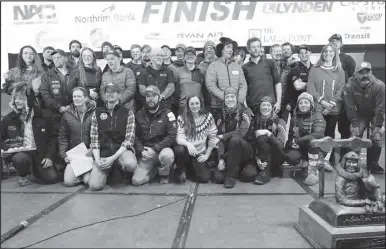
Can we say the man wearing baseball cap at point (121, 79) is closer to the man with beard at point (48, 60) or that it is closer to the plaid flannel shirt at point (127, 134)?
the plaid flannel shirt at point (127, 134)

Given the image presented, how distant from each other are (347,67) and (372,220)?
2.96 m

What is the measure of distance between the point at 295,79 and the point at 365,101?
36.5 inches

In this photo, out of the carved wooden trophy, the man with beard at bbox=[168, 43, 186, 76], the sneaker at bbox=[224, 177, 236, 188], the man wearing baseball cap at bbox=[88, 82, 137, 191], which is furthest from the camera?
the man with beard at bbox=[168, 43, 186, 76]

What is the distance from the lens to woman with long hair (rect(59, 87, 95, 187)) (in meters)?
3.85

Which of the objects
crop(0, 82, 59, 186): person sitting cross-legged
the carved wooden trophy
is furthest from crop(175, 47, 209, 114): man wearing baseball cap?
the carved wooden trophy

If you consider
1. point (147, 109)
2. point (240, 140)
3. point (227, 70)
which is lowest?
point (240, 140)

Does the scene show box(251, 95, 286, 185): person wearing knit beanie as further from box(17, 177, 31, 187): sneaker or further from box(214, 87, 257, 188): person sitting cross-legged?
box(17, 177, 31, 187): sneaker

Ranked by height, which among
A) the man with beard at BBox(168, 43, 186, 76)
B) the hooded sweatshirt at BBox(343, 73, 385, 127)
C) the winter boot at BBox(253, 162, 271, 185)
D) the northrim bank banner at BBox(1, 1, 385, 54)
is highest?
the northrim bank banner at BBox(1, 1, 385, 54)

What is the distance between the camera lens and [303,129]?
3951mm

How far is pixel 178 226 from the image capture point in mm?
2570

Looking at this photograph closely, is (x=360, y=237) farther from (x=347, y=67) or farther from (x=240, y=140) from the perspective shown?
(x=347, y=67)

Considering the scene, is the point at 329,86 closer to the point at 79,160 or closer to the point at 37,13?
the point at 79,160

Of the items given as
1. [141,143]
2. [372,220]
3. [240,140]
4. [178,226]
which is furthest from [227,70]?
[372,220]

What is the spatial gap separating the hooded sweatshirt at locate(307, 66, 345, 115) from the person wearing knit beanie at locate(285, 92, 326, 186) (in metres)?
0.26
